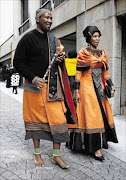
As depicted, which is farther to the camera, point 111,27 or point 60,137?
point 111,27

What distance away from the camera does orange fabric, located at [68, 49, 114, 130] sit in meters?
3.25

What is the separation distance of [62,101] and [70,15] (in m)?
6.32

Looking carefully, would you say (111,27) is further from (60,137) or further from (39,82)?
(60,137)

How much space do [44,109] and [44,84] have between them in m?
0.32

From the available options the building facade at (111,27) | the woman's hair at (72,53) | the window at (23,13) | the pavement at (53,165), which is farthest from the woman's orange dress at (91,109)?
the window at (23,13)

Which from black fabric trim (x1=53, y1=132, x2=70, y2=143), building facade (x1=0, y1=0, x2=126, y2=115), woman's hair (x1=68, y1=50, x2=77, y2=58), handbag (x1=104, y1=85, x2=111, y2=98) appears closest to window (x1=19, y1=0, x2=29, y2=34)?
building facade (x1=0, y1=0, x2=126, y2=115)

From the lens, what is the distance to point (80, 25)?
25.6 ft

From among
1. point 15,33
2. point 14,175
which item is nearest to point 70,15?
point 14,175

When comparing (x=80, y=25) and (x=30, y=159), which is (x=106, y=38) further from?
(x=30, y=159)

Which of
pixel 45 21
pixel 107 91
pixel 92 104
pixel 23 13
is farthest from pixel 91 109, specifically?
pixel 23 13

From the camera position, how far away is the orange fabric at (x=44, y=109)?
9.09 ft

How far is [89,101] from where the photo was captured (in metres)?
3.30

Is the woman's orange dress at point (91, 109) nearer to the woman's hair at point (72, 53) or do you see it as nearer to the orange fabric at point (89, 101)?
the orange fabric at point (89, 101)

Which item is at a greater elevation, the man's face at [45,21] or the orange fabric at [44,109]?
the man's face at [45,21]
